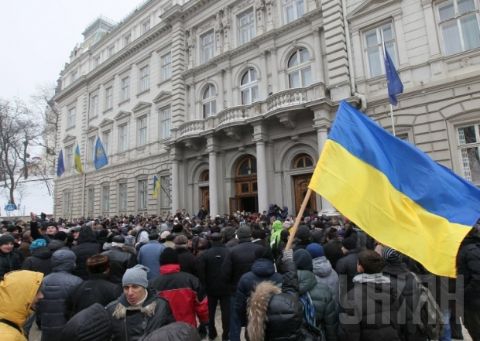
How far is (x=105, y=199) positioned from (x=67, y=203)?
751cm

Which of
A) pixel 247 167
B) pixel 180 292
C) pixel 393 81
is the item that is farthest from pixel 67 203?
pixel 180 292

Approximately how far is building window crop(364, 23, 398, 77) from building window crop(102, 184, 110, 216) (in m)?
22.4

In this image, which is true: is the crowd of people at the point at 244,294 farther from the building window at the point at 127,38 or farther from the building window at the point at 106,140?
the building window at the point at 127,38

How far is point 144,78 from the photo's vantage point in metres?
26.7

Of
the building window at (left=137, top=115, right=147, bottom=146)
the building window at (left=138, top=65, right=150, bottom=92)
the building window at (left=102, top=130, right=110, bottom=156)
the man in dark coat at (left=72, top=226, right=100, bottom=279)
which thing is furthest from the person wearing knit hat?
the building window at (left=102, top=130, right=110, bottom=156)

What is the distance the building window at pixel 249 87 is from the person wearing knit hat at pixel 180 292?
1603cm

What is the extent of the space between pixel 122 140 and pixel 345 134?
86.3ft

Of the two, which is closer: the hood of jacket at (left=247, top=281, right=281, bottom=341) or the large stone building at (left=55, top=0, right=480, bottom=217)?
the hood of jacket at (left=247, top=281, right=281, bottom=341)

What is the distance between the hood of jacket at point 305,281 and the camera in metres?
3.23

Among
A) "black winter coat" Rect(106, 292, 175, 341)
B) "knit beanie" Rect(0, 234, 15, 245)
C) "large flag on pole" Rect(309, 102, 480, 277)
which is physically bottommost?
"black winter coat" Rect(106, 292, 175, 341)

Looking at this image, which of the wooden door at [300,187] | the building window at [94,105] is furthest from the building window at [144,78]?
the wooden door at [300,187]

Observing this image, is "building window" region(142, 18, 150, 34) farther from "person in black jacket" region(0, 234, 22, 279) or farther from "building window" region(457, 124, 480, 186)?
"person in black jacket" region(0, 234, 22, 279)

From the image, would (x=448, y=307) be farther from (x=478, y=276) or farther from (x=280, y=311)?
(x=280, y=311)

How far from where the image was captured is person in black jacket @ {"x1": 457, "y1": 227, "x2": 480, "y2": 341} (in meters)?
4.22
